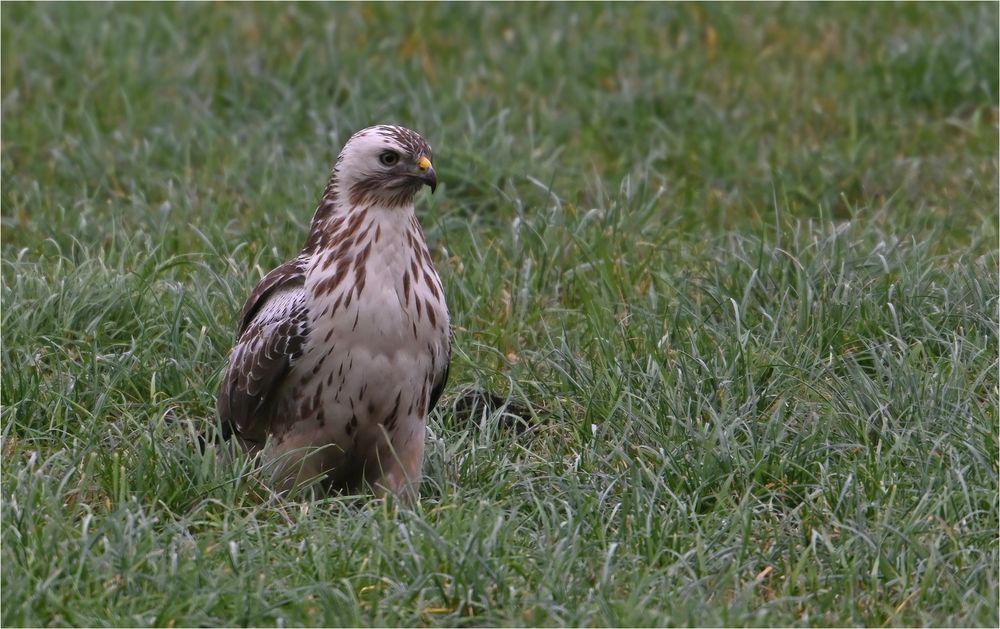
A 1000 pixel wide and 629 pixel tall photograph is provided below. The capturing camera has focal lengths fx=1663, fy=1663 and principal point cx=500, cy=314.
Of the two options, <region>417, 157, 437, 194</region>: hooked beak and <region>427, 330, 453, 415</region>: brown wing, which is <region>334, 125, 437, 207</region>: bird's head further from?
<region>427, 330, 453, 415</region>: brown wing

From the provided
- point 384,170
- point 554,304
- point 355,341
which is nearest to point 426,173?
point 384,170

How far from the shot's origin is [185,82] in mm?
9461

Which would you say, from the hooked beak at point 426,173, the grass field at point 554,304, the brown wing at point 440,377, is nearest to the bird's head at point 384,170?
the hooked beak at point 426,173

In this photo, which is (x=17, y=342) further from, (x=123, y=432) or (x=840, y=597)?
(x=840, y=597)

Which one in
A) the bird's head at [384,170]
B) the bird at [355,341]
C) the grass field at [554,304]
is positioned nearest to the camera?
the grass field at [554,304]

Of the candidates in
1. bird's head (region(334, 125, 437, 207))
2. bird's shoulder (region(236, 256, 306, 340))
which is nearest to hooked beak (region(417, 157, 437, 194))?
bird's head (region(334, 125, 437, 207))

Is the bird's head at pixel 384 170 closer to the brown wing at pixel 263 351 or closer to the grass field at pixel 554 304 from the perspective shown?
the brown wing at pixel 263 351

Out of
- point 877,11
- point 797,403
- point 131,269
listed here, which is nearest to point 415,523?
point 797,403

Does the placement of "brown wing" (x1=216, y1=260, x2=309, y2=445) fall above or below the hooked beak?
below

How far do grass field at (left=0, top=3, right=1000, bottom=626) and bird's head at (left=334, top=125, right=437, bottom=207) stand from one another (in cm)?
91

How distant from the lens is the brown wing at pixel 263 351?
5312 mm

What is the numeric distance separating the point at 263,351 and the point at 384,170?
71 centimetres

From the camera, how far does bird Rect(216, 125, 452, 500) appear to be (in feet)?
17.2

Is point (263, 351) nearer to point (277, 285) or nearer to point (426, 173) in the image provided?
point (277, 285)
